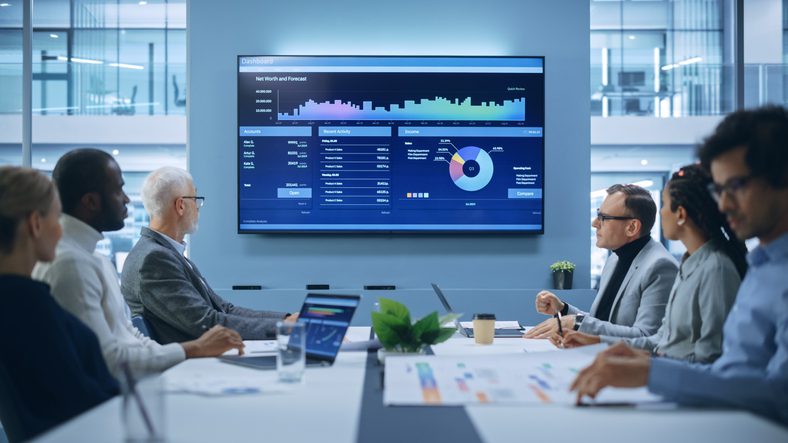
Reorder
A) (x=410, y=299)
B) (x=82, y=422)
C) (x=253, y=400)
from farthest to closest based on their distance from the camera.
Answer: (x=410, y=299) → (x=253, y=400) → (x=82, y=422)

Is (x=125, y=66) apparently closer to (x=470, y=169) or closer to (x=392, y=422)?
(x=470, y=169)

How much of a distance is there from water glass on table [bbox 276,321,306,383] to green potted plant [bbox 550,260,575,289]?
362 cm

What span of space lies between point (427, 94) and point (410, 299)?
1.39 metres

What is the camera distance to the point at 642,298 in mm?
3418

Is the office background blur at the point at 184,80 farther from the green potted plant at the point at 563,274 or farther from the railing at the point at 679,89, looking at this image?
the green potted plant at the point at 563,274

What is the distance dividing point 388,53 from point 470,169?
1002mm

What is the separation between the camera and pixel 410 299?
539cm

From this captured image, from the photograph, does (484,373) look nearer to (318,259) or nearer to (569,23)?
(318,259)

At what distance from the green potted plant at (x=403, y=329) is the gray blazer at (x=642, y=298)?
3.22 ft

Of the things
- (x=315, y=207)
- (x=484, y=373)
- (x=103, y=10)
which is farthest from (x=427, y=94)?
(x=484, y=373)

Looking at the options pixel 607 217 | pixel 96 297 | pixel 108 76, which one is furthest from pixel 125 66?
pixel 96 297

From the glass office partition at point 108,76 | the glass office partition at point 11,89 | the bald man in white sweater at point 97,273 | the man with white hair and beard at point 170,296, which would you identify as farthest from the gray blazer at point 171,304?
the glass office partition at point 11,89

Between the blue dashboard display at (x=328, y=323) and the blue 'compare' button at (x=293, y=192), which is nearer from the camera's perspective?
the blue dashboard display at (x=328, y=323)

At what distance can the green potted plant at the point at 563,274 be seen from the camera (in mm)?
5516
